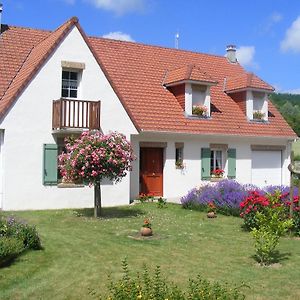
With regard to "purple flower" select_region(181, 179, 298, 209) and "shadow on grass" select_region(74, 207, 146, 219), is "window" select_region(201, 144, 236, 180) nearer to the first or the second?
"purple flower" select_region(181, 179, 298, 209)

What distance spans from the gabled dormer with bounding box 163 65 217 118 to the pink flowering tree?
785 cm

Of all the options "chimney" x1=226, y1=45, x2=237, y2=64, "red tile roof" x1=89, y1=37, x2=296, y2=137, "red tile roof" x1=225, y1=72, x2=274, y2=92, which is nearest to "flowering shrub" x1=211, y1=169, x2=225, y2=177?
"red tile roof" x1=89, y1=37, x2=296, y2=137

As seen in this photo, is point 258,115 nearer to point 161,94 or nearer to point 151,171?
point 161,94

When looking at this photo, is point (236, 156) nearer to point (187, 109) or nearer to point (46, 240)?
point (187, 109)

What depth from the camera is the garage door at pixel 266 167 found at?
2555 centimetres

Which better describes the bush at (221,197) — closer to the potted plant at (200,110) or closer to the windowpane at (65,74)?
the potted plant at (200,110)

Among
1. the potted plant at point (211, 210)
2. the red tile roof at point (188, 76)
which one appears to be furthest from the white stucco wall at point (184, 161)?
the potted plant at point (211, 210)

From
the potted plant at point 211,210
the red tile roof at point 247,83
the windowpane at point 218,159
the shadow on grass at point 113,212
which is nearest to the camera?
the potted plant at point 211,210

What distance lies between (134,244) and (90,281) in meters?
3.16

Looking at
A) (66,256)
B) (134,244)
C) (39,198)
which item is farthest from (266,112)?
(66,256)

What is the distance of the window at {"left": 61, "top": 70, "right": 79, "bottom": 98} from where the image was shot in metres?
19.2

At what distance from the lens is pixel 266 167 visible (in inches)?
1024

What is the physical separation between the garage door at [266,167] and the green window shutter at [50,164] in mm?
11185

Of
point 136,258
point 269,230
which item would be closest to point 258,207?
point 269,230
